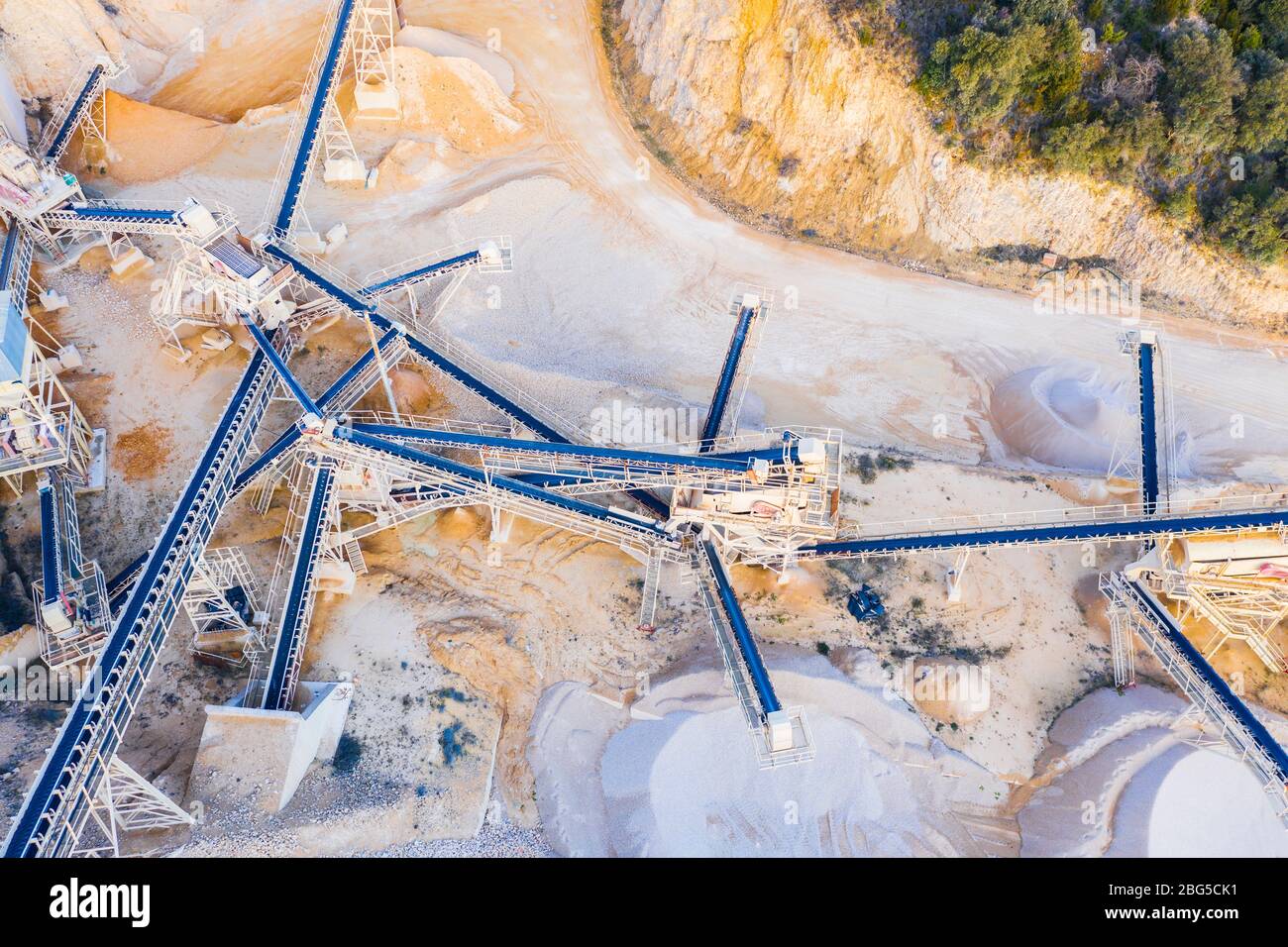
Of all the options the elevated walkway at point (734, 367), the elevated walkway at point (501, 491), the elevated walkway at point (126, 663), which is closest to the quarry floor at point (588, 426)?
the elevated walkway at point (734, 367)

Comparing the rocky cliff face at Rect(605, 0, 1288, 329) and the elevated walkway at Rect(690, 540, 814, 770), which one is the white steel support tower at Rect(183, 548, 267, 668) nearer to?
the elevated walkway at Rect(690, 540, 814, 770)

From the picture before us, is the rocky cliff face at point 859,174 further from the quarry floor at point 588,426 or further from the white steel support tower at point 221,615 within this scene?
the white steel support tower at point 221,615

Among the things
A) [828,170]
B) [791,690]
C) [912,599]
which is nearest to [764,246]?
[828,170]

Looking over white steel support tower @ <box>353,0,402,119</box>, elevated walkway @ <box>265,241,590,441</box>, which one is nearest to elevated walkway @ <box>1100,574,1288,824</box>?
elevated walkway @ <box>265,241,590,441</box>

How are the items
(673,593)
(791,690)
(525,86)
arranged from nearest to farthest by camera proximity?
(791,690), (673,593), (525,86)

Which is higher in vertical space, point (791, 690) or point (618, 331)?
point (618, 331)

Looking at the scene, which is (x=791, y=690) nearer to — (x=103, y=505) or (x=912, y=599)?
(x=912, y=599)

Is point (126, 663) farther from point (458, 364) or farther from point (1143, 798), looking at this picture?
point (1143, 798)
